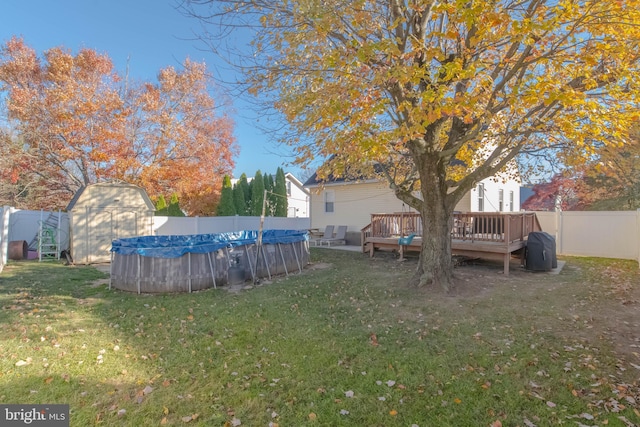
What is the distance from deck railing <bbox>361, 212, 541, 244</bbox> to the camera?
9328 millimetres

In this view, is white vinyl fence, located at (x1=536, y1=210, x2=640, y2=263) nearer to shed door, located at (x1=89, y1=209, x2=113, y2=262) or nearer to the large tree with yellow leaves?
the large tree with yellow leaves

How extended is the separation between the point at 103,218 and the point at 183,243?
474cm

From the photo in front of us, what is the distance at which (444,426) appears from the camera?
274 cm

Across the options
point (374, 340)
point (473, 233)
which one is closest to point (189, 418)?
point (374, 340)

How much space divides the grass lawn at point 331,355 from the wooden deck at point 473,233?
1794 mm

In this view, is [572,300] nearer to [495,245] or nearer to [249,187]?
[495,245]

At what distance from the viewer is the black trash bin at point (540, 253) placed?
29.6ft

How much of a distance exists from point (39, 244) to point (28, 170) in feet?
21.4

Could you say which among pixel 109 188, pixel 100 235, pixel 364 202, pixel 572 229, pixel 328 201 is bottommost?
pixel 100 235

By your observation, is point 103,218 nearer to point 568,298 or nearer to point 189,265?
point 189,265

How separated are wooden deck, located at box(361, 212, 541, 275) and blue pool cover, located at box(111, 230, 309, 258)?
321 centimetres

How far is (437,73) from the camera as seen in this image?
5297mm

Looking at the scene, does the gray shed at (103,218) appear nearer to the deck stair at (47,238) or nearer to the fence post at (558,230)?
the deck stair at (47,238)

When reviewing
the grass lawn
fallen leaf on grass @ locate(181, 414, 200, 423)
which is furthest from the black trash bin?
fallen leaf on grass @ locate(181, 414, 200, 423)
